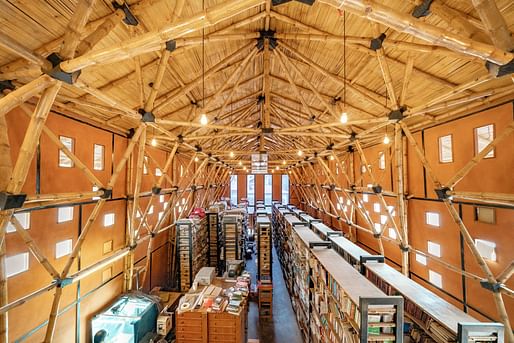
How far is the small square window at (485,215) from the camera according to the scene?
483 cm

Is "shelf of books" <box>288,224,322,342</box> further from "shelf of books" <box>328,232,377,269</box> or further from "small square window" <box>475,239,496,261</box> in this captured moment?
"small square window" <box>475,239,496,261</box>

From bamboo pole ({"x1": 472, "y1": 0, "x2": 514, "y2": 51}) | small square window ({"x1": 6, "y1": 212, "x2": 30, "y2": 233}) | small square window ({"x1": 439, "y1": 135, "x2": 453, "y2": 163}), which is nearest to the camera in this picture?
bamboo pole ({"x1": 472, "y1": 0, "x2": 514, "y2": 51})

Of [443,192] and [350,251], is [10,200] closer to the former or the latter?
[350,251]

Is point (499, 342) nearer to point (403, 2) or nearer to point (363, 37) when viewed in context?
point (403, 2)

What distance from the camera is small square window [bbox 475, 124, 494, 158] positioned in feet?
15.8

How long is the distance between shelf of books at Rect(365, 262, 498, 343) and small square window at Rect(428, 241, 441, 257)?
117 inches

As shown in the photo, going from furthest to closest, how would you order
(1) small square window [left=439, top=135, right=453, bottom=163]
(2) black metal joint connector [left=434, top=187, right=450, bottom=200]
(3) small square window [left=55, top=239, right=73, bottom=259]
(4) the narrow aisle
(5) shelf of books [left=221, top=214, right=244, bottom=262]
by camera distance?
(5) shelf of books [left=221, top=214, right=244, bottom=262] → (4) the narrow aisle → (1) small square window [left=439, top=135, right=453, bottom=163] → (3) small square window [left=55, top=239, right=73, bottom=259] → (2) black metal joint connector [left=434, top=187, right=450, bottom=200]

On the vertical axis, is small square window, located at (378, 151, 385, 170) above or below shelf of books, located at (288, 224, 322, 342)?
above

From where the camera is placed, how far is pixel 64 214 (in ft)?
17.4

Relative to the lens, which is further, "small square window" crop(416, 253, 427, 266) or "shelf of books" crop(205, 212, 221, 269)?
"shelf of books" crop(205, 212, 221, 269)

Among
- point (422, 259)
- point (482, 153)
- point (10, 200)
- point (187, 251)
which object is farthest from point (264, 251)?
point (10, 200)

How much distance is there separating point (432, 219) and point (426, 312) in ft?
14.2

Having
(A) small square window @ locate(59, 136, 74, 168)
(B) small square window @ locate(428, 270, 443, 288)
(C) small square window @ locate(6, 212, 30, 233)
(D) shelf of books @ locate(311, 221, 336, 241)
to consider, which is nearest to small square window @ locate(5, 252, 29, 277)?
(C) small square window @ locate(6, 212, 30, 233)

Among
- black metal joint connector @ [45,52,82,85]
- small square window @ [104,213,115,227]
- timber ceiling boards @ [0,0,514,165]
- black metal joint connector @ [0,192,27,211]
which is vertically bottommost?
small square window @ [104,213,115,227]
